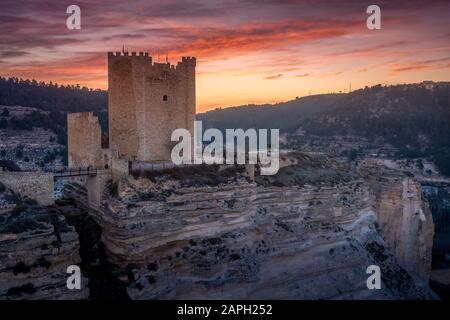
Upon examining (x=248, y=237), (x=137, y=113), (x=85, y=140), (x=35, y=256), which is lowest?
(x=248, y=237)

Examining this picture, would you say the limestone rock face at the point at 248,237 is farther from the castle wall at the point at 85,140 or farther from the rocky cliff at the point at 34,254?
the castle wall at the point at 85,140

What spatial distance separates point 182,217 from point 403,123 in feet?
226

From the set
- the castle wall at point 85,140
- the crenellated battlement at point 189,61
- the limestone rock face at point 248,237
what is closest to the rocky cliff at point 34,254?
the limestone rock face at point 248,237

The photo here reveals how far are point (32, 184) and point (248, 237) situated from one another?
830cm

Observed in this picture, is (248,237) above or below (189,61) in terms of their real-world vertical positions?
below

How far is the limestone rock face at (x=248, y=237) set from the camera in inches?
730

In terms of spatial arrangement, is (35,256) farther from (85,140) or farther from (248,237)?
(85,140)

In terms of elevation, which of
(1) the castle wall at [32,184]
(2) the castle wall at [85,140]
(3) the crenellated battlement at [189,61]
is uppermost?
(3) the crenellated battlement at [189,61]

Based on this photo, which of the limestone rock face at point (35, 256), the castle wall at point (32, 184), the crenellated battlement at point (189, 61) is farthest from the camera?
the crenellated battlement at point (189, 61)

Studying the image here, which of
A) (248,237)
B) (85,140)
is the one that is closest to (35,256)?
(248,237)

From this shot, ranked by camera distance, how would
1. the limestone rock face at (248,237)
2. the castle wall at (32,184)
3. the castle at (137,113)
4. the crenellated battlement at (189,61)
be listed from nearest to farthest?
the castle wall at (32,184)
the limestone rock face at (248,237)
the castle at (137,113)
the crenellated battlement at (189,61)

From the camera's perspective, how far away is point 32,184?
18.6 m

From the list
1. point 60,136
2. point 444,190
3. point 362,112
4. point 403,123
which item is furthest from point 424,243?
point 362,112

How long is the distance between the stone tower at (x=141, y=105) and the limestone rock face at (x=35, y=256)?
269 inches
